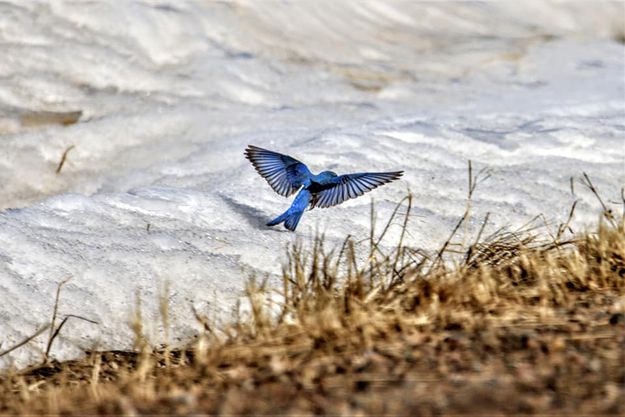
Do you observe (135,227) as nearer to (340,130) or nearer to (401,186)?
(401,186)

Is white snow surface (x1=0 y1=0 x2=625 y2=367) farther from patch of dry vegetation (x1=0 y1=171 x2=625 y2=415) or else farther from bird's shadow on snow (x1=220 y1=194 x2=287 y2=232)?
patch of dry vegetation (x1=0 y1=171 x2=625 y2=415)

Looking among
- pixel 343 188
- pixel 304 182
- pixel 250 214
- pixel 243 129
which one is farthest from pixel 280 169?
pixel 243 129

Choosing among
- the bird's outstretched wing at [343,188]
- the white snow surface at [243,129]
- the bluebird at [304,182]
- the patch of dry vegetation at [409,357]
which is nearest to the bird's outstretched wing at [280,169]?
the bluebird at [304,182]

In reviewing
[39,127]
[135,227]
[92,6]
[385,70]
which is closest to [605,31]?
[385,70]

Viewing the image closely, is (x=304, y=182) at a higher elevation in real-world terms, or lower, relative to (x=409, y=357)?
higher

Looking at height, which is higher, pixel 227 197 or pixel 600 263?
pixel 227 197

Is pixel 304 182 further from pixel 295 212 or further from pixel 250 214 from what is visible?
pixel 250 214

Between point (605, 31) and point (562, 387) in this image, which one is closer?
point (562, 387)
